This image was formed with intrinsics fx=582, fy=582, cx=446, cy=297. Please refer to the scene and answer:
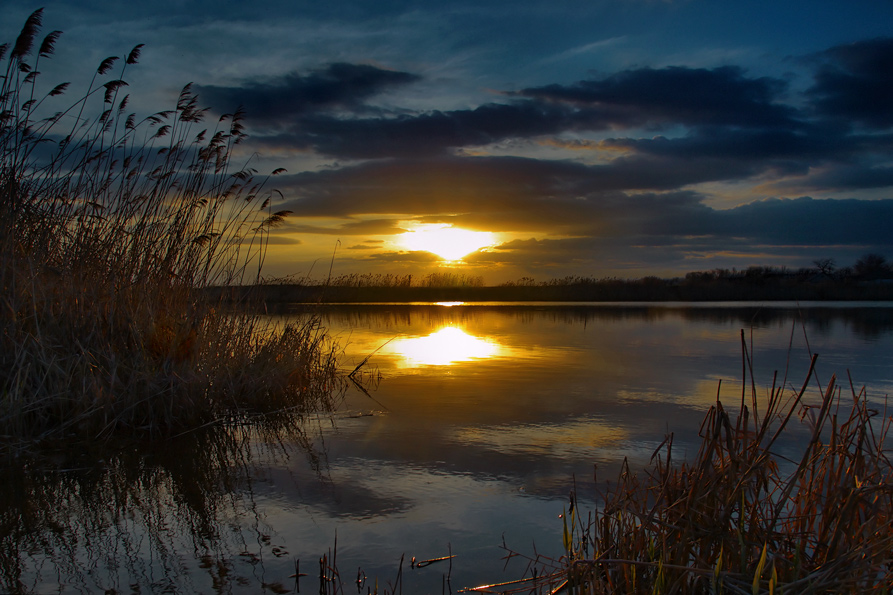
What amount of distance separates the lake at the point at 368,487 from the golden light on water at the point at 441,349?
4.16 ft

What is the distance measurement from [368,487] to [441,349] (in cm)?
556

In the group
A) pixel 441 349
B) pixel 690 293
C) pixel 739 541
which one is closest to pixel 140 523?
pixel 739 541

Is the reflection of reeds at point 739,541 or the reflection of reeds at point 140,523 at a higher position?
the reflection of reeds at point 739,541

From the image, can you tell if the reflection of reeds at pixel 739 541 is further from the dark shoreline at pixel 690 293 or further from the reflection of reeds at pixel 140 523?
the dark shoreline at pixel 690 293

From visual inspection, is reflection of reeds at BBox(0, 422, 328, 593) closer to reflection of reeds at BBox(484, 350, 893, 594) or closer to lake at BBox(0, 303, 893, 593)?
lake at BBox(0, 303, 893, 593)

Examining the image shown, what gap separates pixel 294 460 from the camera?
10.5ft

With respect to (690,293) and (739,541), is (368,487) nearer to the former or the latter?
(739,541)

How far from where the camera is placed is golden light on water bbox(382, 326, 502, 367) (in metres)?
7.23

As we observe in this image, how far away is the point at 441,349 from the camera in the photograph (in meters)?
8.31

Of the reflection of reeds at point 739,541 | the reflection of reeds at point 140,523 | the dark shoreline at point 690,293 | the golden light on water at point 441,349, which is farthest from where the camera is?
the dark shoreline at point 690,293

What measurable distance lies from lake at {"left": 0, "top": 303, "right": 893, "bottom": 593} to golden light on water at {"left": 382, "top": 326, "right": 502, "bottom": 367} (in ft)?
4.16

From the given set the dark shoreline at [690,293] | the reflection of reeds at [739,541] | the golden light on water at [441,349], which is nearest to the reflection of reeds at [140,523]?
the reflection of reeds at [739,541]

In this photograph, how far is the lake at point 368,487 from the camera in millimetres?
1979

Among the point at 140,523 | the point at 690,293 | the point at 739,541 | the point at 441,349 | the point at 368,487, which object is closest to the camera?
the point at 739,541
